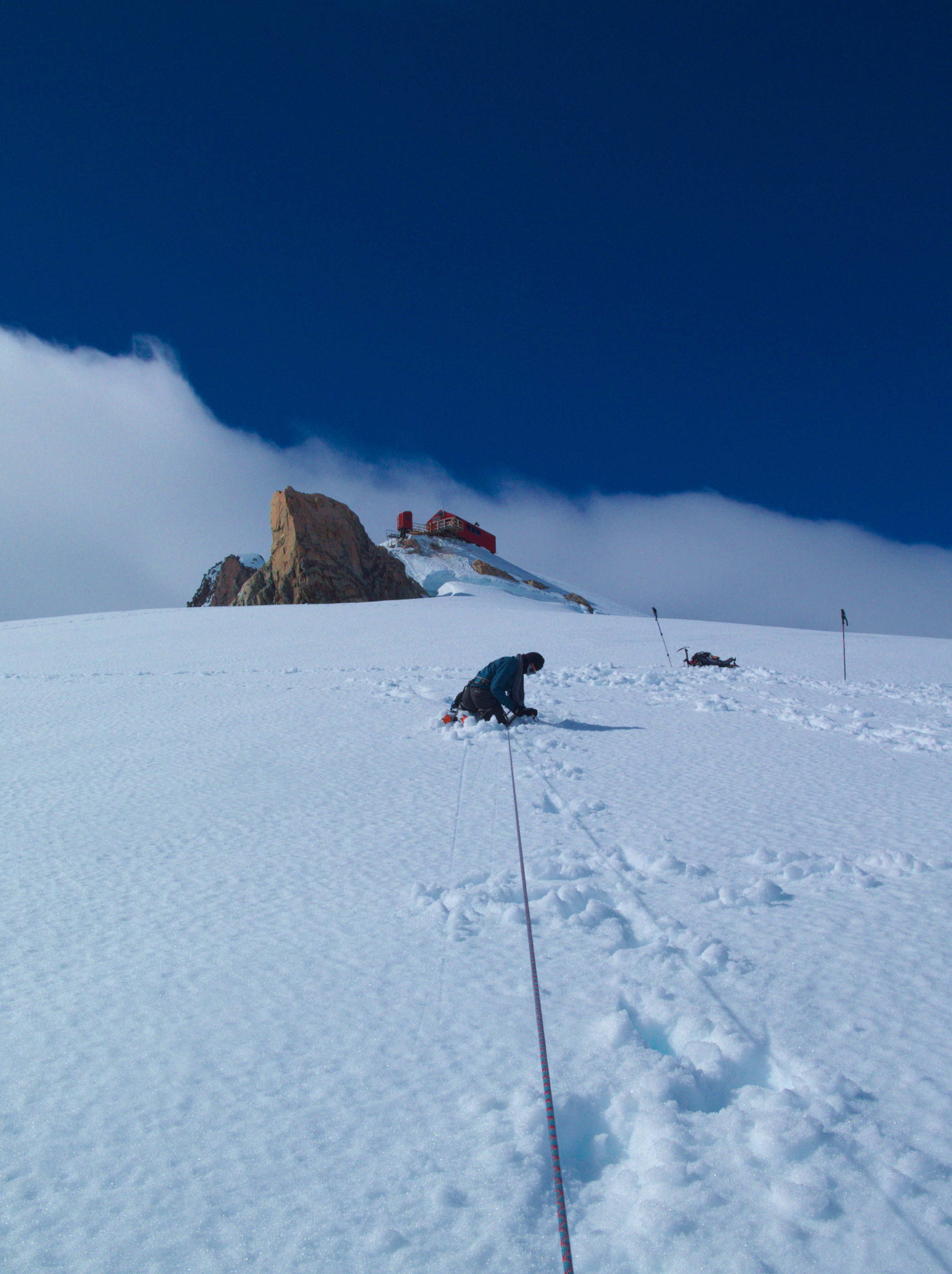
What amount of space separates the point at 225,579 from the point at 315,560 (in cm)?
2346

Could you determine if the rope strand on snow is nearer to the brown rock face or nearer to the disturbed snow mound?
the brown rock face

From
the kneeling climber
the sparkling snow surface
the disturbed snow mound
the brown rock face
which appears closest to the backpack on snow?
the kneeling climber

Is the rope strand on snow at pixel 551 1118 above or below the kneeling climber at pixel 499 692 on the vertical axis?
below

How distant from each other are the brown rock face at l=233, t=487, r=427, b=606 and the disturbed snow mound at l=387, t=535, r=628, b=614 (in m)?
8.48

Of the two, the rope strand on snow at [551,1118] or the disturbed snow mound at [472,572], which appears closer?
the rope strand on snow at [551,1118]

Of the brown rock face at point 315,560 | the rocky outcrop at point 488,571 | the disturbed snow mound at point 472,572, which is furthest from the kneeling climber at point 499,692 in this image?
the rocky outcrop at point 488,571

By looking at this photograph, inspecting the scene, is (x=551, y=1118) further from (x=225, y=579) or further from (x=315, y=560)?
(x=225, y=579)

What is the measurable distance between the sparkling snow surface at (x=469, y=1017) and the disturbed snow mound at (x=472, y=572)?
4369 cm

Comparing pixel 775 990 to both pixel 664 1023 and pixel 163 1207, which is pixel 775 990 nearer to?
pixel 664 1023

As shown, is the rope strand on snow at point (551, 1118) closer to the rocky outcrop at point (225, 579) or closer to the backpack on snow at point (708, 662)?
the backpack on snow at point (708, 662)

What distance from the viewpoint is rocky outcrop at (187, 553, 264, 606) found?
194ft

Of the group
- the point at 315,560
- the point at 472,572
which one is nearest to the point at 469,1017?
the point at 315,560

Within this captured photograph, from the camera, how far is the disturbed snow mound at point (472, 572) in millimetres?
54500

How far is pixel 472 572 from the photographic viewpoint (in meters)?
62.6
